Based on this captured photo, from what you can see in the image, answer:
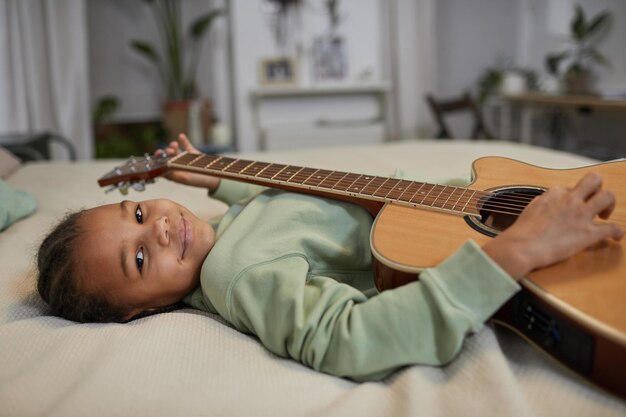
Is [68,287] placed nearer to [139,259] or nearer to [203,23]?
[139,259]

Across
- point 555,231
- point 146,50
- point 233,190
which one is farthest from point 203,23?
point 555,231

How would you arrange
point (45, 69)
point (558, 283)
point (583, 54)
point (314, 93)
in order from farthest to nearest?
point (314, 93), point (583, 54), point (45, 69), point (558, 283)

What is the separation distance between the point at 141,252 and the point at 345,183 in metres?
0.37

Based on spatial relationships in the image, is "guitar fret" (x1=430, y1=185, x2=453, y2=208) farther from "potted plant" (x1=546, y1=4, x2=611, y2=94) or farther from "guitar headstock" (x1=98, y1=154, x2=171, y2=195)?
"potted plant" (x1=546, y1=4, x2=611, y2=94)

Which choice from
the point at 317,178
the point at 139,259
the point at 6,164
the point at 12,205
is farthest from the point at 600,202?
the point at 6,164

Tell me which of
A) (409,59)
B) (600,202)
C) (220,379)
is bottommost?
(220,379)

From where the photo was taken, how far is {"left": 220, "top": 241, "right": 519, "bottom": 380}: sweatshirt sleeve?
0.62 meters

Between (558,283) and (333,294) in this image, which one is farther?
(333,294)

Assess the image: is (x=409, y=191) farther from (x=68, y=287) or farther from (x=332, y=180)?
(x=68, y=287)

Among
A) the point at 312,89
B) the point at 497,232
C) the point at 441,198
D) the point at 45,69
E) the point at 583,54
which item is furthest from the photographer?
the point at 312,89

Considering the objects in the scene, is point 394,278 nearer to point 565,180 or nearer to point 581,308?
point 581,308

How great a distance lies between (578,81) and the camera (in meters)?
3.46

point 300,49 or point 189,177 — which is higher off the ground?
point 300,49

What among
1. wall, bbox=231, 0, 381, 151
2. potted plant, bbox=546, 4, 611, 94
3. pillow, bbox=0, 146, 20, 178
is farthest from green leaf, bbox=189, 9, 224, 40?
potted plant, bbox=546, 4, 611, 94
